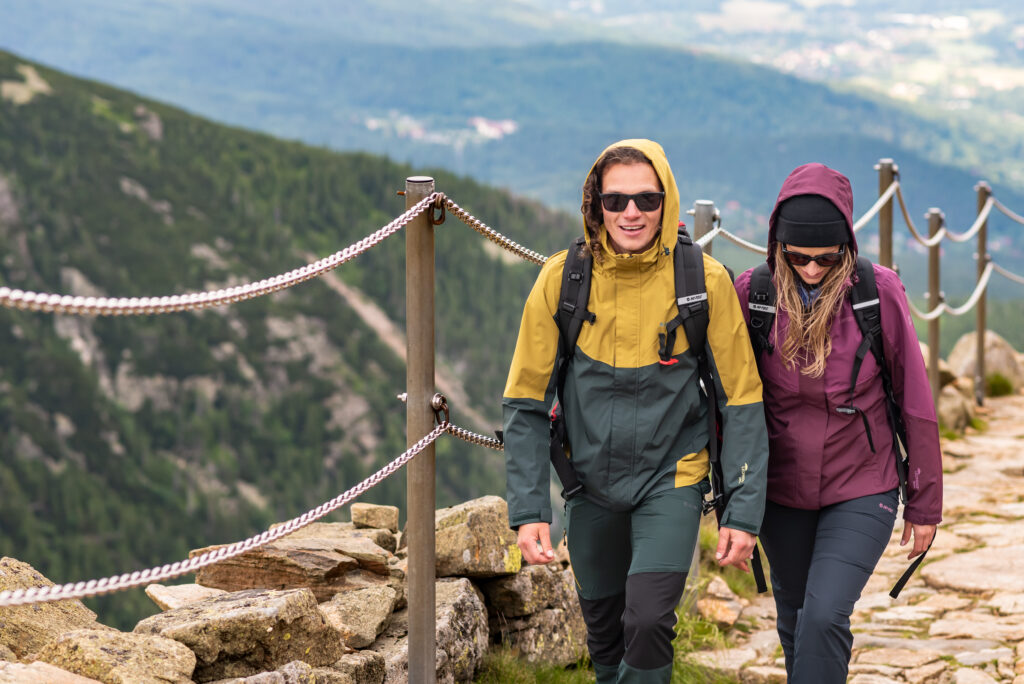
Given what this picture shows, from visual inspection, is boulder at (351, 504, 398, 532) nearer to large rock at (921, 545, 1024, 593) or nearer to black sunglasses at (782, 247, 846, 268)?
black sunglasses at (782, 247, 846, 268)

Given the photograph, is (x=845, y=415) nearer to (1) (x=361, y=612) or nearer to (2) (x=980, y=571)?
(1) (x=361, y=612)

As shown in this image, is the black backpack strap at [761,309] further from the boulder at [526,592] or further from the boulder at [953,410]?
the boulder at [953,410]

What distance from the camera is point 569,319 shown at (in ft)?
9.73

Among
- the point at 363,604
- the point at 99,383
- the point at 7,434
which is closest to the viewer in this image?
the point at 363,604

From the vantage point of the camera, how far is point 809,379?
306 cm

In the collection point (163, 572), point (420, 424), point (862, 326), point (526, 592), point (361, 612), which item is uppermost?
point (862, 326)

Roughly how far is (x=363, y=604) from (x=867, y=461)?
5.88 ft

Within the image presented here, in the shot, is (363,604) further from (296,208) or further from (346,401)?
(296,208)

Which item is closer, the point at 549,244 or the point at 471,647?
the point at 471,647

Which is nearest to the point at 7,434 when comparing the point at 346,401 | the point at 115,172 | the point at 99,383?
the point at 99,383

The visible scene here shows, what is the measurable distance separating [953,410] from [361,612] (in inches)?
255

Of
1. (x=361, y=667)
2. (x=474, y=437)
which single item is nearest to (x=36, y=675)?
(x=361, y=667)

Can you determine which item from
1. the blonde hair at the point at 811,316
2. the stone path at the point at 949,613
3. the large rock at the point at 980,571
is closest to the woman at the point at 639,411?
the blonde hair at the point at 811,316

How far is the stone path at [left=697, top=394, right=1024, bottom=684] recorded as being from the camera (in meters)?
4.40
